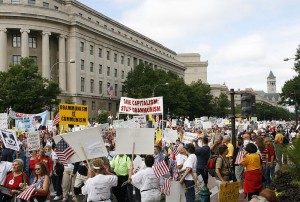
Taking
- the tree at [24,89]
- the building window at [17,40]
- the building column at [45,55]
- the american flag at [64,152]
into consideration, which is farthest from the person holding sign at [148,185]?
the building window at [17,40]

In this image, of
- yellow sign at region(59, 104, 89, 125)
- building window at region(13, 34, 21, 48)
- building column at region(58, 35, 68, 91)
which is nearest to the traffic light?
yellow sign at region(59, 104, 89, 125)

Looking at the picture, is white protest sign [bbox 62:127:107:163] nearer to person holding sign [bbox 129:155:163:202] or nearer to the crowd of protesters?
the crowd of protesters

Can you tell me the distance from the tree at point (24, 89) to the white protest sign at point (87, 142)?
38536mm

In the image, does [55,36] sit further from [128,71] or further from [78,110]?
[78,110]

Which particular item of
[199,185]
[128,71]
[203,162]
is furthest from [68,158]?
[128,71]

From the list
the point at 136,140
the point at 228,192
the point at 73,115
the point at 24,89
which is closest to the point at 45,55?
the point at 24,89

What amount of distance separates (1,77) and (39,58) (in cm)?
1763

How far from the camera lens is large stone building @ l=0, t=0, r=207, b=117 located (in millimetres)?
62656

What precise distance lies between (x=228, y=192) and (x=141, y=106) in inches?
404

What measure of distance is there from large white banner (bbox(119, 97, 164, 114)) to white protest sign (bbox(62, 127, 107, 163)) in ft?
28.5

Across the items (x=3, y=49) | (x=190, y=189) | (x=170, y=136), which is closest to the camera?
Answer: (x=190, y=189)

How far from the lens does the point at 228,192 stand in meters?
8.56

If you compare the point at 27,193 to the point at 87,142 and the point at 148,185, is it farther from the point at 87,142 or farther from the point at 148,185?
the point at 148,185

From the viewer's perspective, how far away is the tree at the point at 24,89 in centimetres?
4669
